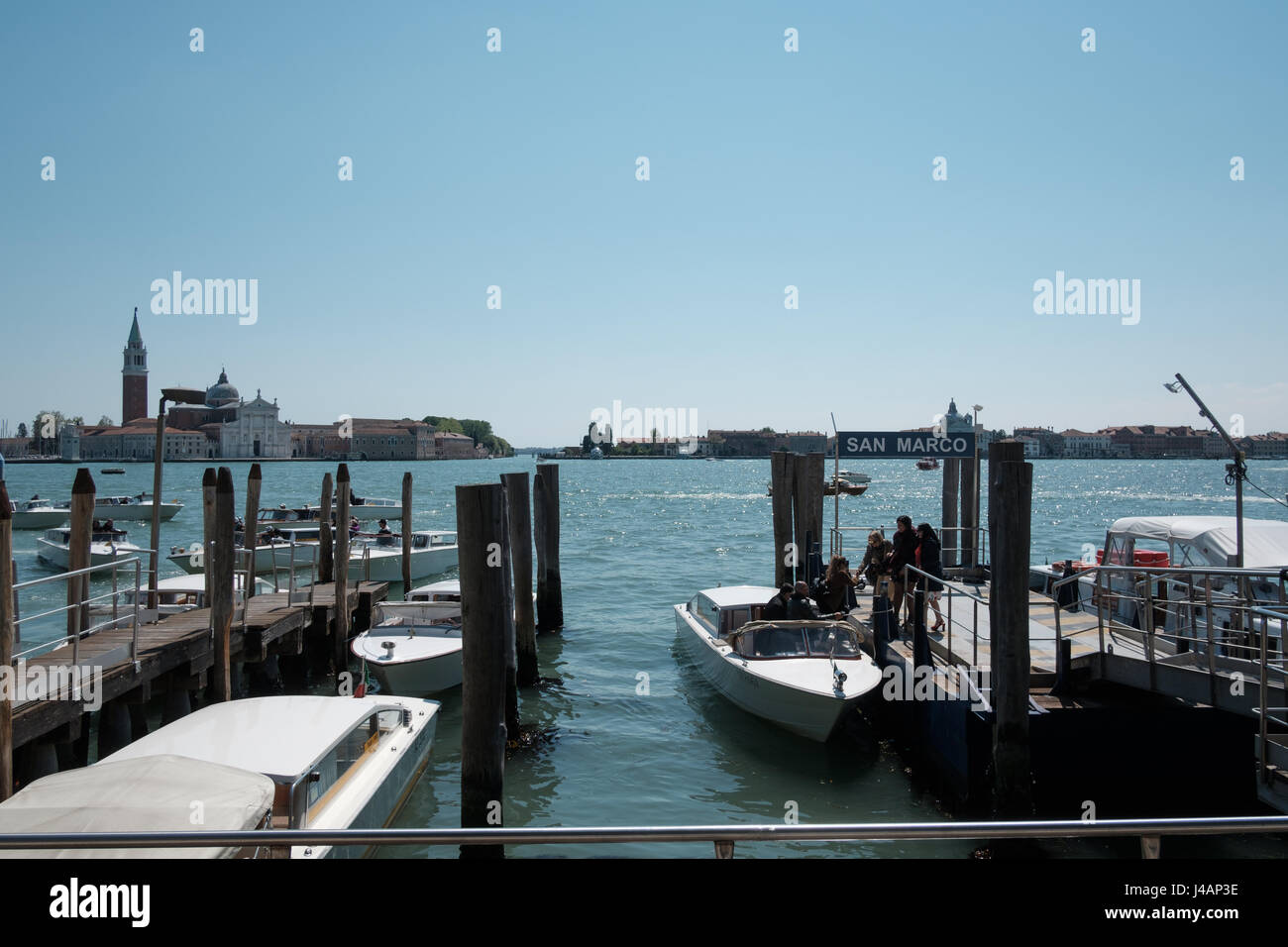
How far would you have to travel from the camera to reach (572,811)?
1101 centimetres

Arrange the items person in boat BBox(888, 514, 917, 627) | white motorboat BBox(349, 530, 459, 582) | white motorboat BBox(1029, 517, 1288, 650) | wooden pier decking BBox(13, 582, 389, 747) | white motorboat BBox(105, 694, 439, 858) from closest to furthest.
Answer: white motorboat BBox(105, 694, 439, 858), wooden pier decking BBox(13, 582, 389, 747), white motorboat BBox(1029, 517, 1288, 650), person in boat BBox(888, 514, 917, 627), white motorboat BBox(349, 530, 459, 582)

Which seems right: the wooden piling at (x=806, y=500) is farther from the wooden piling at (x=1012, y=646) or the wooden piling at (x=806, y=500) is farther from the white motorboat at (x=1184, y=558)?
the wooden piling at (x=1012, y=646)

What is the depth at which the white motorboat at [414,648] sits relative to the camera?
14.8m

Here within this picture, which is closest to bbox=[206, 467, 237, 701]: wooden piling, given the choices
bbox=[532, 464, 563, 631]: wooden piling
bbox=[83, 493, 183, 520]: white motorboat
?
bbox=[532, 464, 563, 631]: wooden piling

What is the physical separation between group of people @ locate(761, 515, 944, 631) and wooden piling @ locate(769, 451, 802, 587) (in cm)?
236

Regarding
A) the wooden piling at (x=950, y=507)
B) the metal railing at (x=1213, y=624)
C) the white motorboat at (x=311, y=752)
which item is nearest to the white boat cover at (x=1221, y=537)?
the metal railing at (x=1213, y=624)

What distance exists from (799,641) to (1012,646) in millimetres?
4818

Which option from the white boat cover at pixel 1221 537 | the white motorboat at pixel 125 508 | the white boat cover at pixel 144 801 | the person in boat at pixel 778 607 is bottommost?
the white motorboat at pixel 125 508

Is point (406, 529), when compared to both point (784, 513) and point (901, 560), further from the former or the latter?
point (901, 560)

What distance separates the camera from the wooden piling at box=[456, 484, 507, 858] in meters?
8.80

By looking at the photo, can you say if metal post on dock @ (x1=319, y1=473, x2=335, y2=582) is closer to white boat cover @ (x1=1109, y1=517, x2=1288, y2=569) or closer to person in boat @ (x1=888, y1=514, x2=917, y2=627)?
person in boat @ (x1=888, y1=514, x2=917, y2=627)

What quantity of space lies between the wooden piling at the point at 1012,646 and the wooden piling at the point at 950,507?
11572 millimetres

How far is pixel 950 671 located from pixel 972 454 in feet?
21.0
